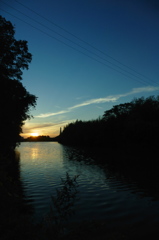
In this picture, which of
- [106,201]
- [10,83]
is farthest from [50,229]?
[10,83]

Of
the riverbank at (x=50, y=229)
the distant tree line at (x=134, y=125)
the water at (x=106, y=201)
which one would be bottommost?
the water at (x=106, y=201)

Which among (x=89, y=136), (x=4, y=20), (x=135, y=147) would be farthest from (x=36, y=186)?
(x=89, y=136)

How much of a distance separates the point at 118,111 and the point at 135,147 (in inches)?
935

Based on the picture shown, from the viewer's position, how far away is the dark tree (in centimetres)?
2061

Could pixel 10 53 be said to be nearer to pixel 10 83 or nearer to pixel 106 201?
pixel 10 83

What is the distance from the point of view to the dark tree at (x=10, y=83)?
67.6ft

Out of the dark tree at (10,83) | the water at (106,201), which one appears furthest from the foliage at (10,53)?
the water at (106,201)

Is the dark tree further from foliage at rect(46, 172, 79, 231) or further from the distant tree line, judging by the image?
the distant tree line

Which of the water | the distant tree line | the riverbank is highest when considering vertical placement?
the distant tree line

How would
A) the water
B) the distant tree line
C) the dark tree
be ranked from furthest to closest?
the distant tree line
the dark tree
the water

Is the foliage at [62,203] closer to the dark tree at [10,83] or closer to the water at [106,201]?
the water at [106,201]

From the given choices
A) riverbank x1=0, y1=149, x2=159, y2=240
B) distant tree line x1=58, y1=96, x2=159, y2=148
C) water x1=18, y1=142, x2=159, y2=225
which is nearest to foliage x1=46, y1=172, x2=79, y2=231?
riverbank x1=0, y1=149, x2=159, y2=240

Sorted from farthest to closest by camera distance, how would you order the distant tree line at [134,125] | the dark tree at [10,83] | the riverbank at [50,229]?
the distant tree line at [134,125] → the dark tree at [10,83] → the riverbank at [50,229]

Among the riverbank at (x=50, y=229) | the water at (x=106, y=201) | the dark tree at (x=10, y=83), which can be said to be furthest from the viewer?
the dark tree at (x=10, y=83)
